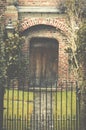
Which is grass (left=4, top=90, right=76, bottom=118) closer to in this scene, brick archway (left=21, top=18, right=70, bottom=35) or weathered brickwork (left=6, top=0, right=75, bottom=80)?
weathered brickwork (left=6, top=0, right=75, bottom=80)

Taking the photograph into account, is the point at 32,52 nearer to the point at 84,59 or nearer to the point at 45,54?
the point at 45,54

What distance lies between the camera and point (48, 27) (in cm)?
1645

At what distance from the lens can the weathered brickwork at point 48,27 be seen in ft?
53.2

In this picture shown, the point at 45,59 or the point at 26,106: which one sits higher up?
the point at 45,59

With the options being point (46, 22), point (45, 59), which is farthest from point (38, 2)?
point (45, 59)

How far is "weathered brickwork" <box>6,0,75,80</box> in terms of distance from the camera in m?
16.2

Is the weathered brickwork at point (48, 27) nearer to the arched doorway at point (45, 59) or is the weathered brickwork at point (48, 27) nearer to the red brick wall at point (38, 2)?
the red brick wall at point (38, 2)

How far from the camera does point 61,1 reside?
16.1 metres

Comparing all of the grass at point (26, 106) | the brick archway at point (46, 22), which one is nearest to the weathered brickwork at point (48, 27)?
the brick archway at point (46, 22)

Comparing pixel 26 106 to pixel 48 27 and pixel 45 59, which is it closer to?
pixel 45 59

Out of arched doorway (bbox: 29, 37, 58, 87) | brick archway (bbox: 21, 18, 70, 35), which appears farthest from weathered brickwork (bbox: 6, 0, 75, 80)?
arched doorway (bbox: 29, 37, 58, 87)

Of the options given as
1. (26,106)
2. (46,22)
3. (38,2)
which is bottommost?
(26,106)

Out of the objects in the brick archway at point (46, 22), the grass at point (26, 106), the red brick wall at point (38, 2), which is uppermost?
the red brick wall at point (38, 2)

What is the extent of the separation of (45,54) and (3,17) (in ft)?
7.03
